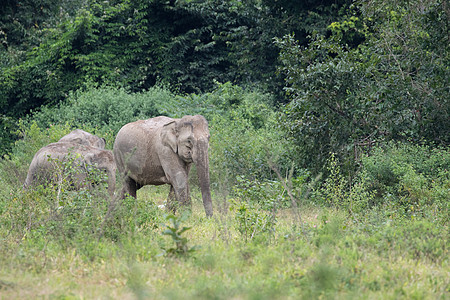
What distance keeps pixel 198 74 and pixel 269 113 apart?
6754 mm

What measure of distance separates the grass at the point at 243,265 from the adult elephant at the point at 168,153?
2331 millimetres

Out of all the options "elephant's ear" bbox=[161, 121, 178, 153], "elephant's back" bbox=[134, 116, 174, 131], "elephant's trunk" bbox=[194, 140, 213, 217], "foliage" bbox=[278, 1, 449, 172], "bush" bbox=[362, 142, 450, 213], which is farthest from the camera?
"foliage" bbox=[278, 1, 449, 172]

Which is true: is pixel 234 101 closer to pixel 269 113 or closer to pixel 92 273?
pixel 269 113

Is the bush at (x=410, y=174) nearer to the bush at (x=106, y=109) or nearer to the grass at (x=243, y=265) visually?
the grass at (x=243, y=265)

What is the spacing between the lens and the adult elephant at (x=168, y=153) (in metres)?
10.0

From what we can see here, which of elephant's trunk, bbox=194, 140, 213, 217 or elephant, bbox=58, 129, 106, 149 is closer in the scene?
elephant's trunk, bbox=194, 140, 213, 217

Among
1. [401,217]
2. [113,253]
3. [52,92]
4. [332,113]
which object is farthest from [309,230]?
[52,92]

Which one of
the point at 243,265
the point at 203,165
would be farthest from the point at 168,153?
the point at 243,265

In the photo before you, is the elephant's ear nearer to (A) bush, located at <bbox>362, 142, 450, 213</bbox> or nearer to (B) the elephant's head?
(B) the elephant's head

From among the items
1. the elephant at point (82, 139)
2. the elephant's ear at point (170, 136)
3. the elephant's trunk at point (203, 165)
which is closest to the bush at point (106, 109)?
the elephant at point (82, 139)

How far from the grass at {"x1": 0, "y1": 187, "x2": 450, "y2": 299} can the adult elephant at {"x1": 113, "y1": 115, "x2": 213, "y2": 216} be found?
7.65ft

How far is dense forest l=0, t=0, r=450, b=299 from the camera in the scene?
602cm

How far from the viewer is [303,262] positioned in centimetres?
623

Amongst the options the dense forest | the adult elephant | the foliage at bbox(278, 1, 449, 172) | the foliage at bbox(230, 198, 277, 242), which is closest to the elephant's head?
the adult elephant
